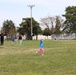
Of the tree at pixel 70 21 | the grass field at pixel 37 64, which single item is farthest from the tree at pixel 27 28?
the grass field at pixel 37 64

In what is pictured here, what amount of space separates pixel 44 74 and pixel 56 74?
0.46 meters

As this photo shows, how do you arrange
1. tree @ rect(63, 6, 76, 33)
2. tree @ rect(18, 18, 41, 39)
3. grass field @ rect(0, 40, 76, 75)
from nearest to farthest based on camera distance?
grass field @ rect(0, 40, 76, 75) → tree @ rect(18, 18, 41, 39) → tree @ rect(63, 6, 76, 33)

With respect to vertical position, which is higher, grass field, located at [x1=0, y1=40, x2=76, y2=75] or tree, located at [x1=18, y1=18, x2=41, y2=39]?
tree, located at [x1=18, y1=18, x2=41, y2=39]

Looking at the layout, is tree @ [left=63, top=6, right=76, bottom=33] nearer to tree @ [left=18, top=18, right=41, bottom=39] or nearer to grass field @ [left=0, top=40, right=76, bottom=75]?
tree @ [left=18, top=18, right=41, bottom=39]

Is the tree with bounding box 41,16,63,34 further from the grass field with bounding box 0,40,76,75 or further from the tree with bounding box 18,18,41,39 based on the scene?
the grass field with bounding box 0,40,76,75

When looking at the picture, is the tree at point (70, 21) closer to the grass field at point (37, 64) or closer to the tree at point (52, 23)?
the tree at point (52, 23)

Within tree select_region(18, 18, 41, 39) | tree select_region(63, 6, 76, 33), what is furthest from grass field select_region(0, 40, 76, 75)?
tree select_region(63, 6, 76, 33)

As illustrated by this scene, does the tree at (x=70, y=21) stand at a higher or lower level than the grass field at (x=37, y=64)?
higher

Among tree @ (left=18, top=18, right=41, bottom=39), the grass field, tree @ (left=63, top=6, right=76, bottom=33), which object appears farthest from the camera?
tree @ (left=63, top=6, right=76, bottom=33)

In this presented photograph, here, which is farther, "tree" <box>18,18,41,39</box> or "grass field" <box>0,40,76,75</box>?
"tree" <box>18,18,41,39</box>

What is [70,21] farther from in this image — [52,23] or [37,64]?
[37,64]

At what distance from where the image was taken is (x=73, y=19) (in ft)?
386

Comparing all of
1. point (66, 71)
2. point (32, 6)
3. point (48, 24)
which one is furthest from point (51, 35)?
point (66, 71)

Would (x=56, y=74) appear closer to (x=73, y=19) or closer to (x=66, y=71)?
(x=66, y=71)
